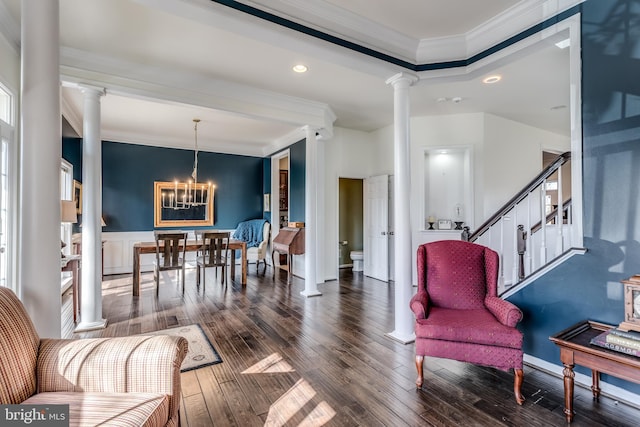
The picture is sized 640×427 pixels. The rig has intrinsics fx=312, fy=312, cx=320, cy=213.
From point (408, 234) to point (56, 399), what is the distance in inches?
113

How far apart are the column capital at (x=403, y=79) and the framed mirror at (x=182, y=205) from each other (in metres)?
4.85

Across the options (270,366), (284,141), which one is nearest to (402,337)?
(270,366)

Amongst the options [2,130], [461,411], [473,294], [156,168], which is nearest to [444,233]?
[473,294]

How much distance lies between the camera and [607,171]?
2.19 meters

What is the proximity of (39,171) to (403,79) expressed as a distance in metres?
3.13

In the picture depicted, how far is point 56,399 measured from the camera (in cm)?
132

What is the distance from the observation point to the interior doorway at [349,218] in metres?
7.02

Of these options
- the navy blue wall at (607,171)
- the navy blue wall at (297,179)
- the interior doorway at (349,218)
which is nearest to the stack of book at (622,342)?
the navy blue wall at (607,171)

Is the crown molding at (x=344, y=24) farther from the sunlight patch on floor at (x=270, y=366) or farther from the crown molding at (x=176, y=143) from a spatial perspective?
the crown molding at (x=176, y=143)

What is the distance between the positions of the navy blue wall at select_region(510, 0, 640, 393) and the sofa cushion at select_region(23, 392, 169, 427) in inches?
109

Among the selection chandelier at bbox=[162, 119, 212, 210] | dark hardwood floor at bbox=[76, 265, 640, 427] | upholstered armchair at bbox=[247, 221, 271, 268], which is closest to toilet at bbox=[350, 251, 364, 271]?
upholstered armchair at bbox=[247, 221, 271, 268]

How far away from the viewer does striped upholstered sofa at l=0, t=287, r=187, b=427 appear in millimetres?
1292

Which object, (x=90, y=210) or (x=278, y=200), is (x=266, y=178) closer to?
(x=278, y=200)

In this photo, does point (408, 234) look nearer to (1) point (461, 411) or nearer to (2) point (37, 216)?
(1) point (461, 411)
